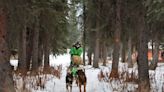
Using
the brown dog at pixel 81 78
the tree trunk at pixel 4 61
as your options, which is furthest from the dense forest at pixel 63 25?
the brown dog at pixel 81 78

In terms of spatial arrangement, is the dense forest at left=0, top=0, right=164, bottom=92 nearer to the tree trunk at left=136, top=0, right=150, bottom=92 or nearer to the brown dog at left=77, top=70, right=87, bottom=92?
the tree trunk at left=136, top=0, right=150, bottom=92

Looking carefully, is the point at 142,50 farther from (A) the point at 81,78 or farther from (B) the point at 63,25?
(B) the point at 63,25

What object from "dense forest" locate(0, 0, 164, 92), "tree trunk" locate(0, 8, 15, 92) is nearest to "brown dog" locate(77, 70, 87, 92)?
"dense forest" locate(0, 0, 164, 92)

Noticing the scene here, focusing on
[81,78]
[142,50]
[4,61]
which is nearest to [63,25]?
[81,78]

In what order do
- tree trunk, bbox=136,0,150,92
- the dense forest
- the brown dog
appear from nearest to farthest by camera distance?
1. the dense forest
2. tree trunk, bbox=136,0,150,92
3. the brown dog

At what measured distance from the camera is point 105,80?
1662 centimetres

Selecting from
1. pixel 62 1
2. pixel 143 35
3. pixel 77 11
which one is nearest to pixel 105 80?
pixel 143 35

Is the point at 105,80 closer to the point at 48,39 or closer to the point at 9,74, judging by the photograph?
the point at 9,74

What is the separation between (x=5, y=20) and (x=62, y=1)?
14.2m

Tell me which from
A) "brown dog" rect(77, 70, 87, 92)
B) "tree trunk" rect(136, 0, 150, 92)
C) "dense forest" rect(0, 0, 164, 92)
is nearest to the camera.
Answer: "dense forest" rect(0, 0, 164, 92)

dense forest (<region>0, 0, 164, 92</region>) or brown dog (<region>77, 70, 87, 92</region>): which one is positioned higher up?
dense forest (<region>0, 0, 164, 92</region>)

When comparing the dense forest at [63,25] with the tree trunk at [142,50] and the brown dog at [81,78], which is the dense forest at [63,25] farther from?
the brown dog at [81,78]

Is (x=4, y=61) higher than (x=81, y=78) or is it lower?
higher

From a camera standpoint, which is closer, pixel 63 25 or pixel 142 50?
pixel 142 50
